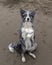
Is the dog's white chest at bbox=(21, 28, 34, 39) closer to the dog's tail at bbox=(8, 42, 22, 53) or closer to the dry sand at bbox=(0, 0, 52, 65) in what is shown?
the dog's tail at bbox=(8, 42, 22, 53)

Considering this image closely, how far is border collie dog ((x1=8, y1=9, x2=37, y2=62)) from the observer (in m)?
5.39

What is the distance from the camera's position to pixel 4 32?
6945 millimetres

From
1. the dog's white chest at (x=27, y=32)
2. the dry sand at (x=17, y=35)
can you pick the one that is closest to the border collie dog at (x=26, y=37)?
the dog's white chest at (x=27, y=32)

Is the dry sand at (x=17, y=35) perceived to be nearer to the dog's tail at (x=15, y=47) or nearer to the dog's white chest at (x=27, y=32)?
the dog's tail at (x=15, y=47)

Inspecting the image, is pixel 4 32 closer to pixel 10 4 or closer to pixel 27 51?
pixel 27 51

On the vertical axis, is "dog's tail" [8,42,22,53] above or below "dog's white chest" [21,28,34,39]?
below

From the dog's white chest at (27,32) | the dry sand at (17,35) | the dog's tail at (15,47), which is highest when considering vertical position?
the dog's white chest at (27,32)

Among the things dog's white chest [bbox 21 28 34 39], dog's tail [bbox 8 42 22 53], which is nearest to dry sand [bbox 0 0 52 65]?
dog's tail [bbox 8 42 22 53]

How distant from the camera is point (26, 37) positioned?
5543mm

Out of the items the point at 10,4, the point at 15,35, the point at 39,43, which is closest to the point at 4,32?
the point at 15,35

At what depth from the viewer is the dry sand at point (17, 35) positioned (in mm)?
5777

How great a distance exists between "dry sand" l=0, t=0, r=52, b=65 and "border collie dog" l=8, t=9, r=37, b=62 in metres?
0.19

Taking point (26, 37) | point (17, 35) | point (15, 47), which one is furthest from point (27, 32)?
point (17, 35)

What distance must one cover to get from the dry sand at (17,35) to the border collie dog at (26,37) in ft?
0.62
